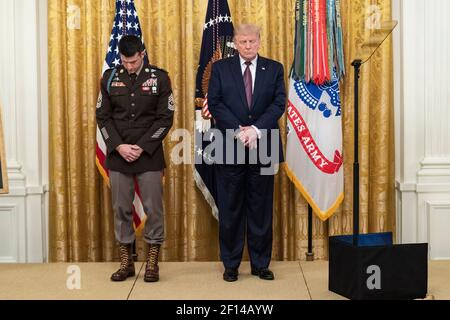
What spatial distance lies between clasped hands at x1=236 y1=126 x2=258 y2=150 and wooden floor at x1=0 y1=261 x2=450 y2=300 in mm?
810

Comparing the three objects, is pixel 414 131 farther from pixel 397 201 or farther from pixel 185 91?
pixel 185 91

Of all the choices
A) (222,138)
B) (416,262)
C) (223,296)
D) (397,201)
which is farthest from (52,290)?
(397,201)

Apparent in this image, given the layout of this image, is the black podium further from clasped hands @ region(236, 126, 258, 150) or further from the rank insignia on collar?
the rank insignia on collar

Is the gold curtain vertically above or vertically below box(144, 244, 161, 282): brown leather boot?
above

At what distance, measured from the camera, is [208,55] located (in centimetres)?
466

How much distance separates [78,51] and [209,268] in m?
1.69

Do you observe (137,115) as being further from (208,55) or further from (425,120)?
(425,120)

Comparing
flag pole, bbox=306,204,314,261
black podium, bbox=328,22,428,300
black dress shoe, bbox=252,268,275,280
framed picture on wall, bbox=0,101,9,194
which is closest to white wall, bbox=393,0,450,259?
flag pole, bbox=306,204,314,261

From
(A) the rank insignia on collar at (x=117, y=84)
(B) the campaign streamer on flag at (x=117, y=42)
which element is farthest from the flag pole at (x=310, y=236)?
(A) the rank insignia on collar at (x=117, y=84)

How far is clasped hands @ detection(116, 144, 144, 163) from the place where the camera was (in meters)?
3.97

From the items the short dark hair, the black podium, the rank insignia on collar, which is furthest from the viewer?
the rank insignia on collar

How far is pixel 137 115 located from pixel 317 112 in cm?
125

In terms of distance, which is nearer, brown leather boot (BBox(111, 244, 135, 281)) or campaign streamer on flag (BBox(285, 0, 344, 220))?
brown leather boot (BBox(111, 244, 135, 281))

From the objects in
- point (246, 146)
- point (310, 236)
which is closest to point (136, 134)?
point (246, 146)
